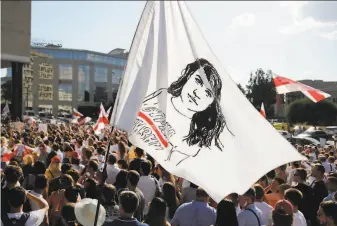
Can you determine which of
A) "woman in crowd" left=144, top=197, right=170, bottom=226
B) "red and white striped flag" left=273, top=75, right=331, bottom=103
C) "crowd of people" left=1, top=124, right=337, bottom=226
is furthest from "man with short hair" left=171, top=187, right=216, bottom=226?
"red and white striped flag" left=273, top=75, right=331, bottom=103

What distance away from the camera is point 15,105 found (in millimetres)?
37375

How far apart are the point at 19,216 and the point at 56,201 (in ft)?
3.60

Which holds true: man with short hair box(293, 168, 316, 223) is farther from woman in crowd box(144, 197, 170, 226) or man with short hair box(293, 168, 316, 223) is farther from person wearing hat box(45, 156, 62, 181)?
person wearing hat box(45, 156, 62, 181)

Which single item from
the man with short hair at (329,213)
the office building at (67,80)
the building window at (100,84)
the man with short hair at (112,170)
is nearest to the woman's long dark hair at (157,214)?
the man with short hair at (329,213)

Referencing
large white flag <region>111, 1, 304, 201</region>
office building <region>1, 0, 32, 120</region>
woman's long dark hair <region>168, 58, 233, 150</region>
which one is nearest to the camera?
large white flag <region>111, 1, 304, 201</region>

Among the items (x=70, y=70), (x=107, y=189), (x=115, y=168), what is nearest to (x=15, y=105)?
(x=115, y=168)

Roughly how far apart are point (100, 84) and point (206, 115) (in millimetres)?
93978

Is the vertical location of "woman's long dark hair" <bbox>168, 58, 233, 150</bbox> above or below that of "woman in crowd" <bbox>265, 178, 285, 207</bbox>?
above

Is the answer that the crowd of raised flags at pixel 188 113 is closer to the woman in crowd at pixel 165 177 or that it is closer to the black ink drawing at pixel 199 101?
the black ink drawing at pixel 199 101

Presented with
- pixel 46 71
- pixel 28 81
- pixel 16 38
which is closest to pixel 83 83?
pixel 46 71

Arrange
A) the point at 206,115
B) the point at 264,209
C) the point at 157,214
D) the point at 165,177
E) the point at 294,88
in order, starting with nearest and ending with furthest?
the point at 206,115, the point at 157,214, the point at 264,209, the point at 165,177, the point at 294,88

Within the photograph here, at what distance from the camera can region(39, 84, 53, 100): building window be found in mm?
90125

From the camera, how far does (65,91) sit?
92812 mm

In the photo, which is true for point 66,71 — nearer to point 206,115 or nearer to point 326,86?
point 326,86
